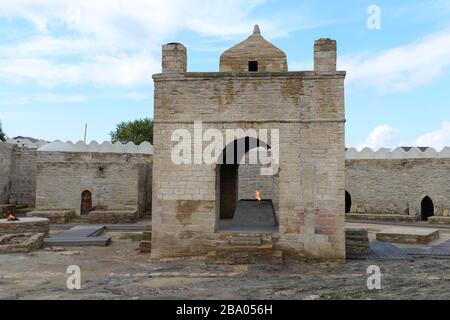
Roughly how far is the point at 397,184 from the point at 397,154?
151 cm

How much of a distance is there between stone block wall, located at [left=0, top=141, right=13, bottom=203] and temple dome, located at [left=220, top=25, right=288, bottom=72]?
54.6 ft

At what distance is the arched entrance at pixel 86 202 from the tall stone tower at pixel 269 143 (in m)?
11.5

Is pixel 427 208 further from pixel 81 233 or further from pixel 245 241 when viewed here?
pixel 81 233

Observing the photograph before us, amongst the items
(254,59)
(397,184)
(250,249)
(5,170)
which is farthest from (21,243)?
(397,184)

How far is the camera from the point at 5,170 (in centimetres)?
2375

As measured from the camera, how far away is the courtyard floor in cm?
733

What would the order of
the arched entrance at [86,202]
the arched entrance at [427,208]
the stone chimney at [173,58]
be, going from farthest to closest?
the arched entrance at [427,208] < the arched entrance at [86,202] < the stone chimney at [173,58]

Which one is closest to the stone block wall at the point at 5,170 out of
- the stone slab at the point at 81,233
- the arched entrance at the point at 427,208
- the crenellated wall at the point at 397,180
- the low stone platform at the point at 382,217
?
the stone slab at the point at 81,233

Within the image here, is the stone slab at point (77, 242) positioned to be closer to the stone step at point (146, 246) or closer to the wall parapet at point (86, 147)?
the stone step at point (146, 246)

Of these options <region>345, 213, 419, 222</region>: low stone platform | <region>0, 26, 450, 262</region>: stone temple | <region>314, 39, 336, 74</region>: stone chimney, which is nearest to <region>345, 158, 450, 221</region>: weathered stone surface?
<region>345, 213, 419, 222</region>: low stone platform

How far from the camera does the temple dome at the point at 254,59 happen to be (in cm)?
1153

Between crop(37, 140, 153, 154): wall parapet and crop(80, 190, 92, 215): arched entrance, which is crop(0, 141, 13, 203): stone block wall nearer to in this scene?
crop(37, 140, 153, 154): wall parapet
